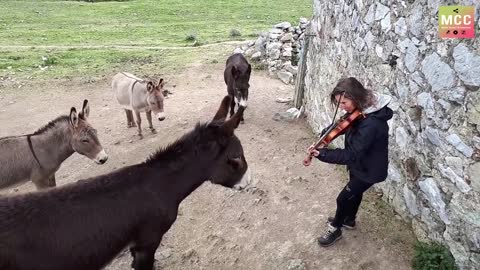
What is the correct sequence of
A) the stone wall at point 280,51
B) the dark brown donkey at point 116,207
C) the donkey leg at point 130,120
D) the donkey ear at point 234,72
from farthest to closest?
the stone wall at point 280,51 → the donkey leg at point 130,120 → the donkey ear at point 234,72 → the dark brown donkey at point 116,207

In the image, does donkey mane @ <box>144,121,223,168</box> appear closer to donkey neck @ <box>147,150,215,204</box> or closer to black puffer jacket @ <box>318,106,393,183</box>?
donkey neck @ <box>147,150,215,204</box>

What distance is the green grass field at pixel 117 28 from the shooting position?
16.2m

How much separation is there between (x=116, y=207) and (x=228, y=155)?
4.09 feet

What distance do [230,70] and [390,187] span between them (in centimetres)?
475

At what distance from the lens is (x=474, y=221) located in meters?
4.16

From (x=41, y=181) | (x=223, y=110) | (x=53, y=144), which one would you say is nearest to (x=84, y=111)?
(x=53, y=144)

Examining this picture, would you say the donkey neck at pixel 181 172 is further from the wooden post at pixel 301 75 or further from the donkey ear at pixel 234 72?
the wooden post at pixel 301 75

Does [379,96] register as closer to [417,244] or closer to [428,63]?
[428,63]

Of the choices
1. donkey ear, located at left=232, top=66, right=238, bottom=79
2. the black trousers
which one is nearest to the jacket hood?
the black trousers

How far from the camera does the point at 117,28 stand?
2409 cm

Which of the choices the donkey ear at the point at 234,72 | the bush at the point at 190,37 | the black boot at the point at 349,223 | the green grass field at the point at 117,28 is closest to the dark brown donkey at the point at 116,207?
the black boot at the point at 349,223

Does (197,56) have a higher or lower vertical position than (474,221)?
higher

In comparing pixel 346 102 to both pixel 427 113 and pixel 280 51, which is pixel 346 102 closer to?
pixel 427 113

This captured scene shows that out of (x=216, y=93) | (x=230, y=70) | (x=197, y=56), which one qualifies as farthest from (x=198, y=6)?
(x=230, y=70)
